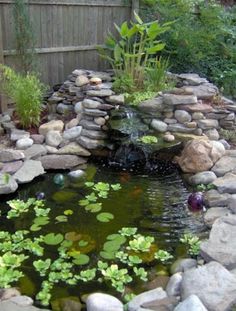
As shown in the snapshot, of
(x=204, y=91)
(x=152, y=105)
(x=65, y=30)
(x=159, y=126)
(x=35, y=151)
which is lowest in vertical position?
(x=35, y=151)

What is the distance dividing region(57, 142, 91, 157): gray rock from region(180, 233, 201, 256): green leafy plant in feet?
6.00

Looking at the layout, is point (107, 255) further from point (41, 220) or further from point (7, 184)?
point (7, 184)

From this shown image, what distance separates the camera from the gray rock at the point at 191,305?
212 cm

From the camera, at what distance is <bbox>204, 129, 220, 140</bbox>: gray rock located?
482 centimetres

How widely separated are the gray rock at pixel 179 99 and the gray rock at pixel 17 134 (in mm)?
1717

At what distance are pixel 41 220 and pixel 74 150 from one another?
4.61ft

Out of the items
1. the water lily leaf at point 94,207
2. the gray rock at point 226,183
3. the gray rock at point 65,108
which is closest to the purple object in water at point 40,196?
the water lily leaf at point 94,207

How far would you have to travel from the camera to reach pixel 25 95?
4699 mm

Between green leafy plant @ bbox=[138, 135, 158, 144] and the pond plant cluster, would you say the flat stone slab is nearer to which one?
the pond plant cluster

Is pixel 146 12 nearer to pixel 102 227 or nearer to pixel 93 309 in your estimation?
pixel 102 227

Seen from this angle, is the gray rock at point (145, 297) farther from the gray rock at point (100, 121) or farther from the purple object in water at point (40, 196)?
the gray rock at point (100, 121)

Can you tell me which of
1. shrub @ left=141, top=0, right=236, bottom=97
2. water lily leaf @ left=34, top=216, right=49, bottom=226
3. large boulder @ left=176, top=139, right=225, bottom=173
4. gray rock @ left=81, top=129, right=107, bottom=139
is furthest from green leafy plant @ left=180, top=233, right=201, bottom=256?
shrub @ left=141, top=0, right=236, bottom=97

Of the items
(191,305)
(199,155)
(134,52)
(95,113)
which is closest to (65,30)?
(134,52)

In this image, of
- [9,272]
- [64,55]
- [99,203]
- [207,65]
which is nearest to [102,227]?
[99,203]
